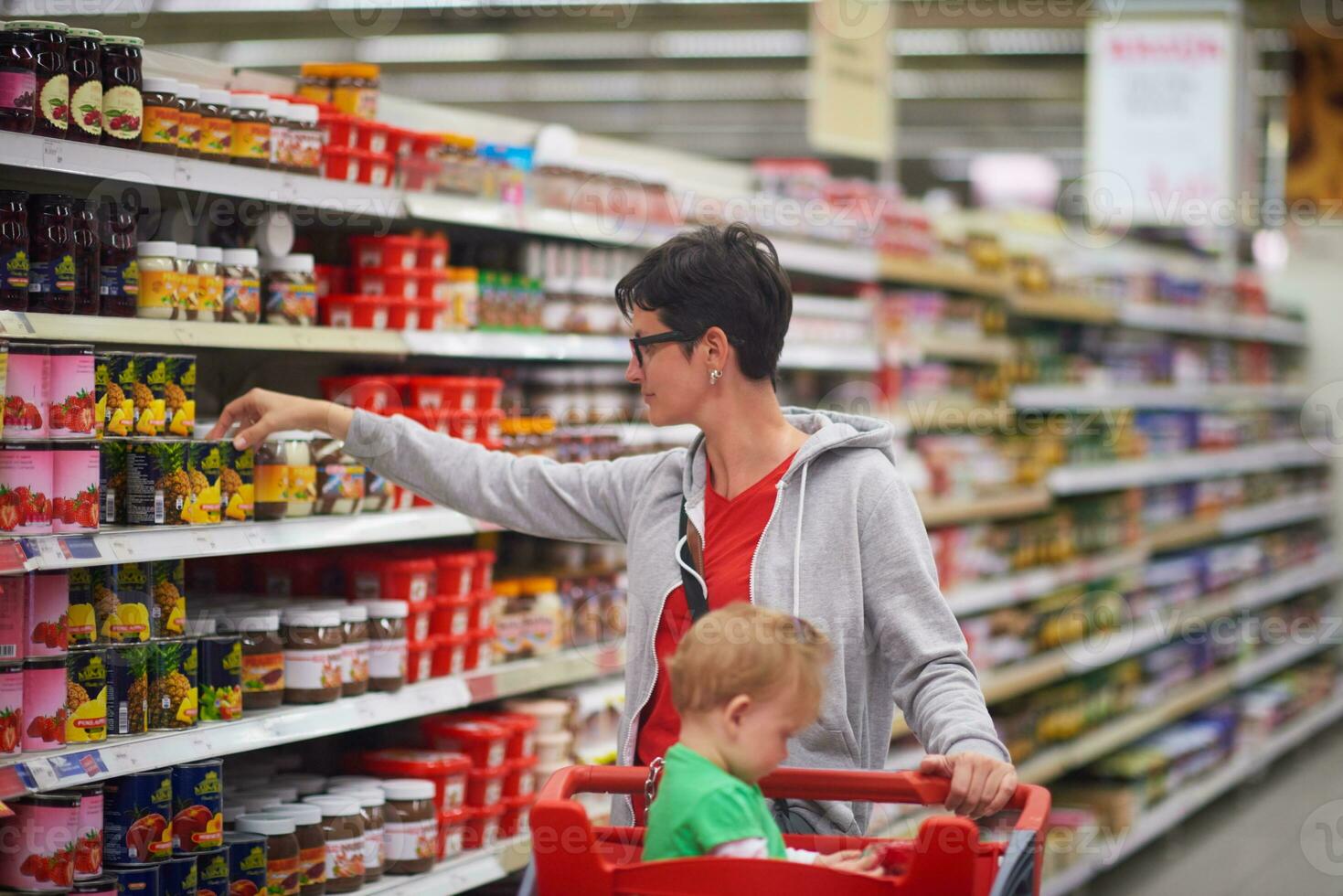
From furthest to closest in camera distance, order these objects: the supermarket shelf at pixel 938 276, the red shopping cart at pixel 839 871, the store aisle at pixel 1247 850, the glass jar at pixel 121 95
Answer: the store aisle at pixel 1247 850, the supermarket shelf at pixel 938 276, the glass jar at pixel 121 95, the red shopping cart at pixel 839 871

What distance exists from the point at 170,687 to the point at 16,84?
41.4 inches

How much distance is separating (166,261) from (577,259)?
4.73ft

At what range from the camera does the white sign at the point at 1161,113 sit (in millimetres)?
7848

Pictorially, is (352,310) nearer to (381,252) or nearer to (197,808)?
(381,252)

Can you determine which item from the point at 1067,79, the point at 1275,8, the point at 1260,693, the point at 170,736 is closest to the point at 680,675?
the point at 170,736

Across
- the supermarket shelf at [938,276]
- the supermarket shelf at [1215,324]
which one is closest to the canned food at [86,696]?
the supermarket shelf at [938,276]

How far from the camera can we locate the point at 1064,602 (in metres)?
6.84

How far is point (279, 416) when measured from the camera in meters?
2.71

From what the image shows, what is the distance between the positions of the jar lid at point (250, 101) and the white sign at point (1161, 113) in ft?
19.0

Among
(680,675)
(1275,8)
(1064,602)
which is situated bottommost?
(1064,602)

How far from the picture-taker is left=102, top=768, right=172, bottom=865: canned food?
2604mm

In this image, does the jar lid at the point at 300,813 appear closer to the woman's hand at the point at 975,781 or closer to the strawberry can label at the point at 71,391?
the strawberry can label at the point at 71,391

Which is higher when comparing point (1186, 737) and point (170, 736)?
point (170, 736)

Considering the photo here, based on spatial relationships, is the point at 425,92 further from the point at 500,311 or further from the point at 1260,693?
the point at 500,311
